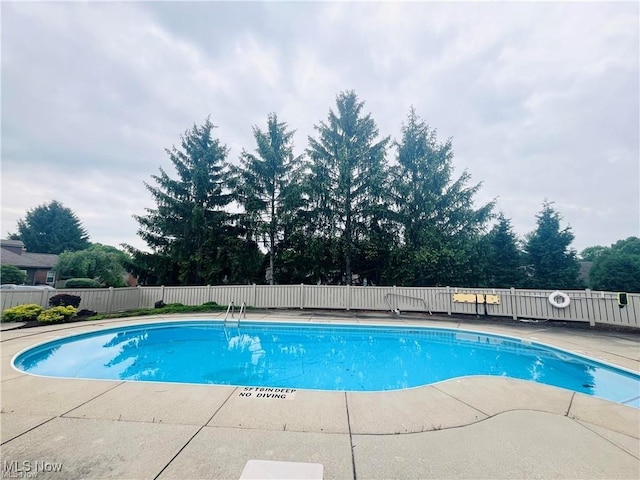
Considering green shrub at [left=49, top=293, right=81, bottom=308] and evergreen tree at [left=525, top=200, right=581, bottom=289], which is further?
evergreen tree at [left=525, top=200, right=581, bottom=289]

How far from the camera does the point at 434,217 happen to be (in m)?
15.5

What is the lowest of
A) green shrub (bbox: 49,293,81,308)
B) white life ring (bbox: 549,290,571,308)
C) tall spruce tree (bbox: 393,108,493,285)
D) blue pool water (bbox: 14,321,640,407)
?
blue pool water (bbox: 14,321,640,407)

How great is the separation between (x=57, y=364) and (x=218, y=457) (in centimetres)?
584

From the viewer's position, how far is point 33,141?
10.1 metres

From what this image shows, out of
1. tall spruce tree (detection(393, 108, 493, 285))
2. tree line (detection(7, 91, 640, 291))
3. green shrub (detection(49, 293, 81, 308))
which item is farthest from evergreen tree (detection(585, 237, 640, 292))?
green shrub (detection(49, 293, 81, 308))

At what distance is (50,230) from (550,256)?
53397 mm

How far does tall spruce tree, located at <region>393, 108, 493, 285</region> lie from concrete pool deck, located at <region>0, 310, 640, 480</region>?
35.4 feet

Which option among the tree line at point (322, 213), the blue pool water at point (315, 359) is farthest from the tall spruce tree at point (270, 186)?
the blue pool water at point (315, 359)

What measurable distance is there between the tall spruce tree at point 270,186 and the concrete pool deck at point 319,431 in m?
11.9

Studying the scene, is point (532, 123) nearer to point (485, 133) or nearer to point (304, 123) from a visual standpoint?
point (485, 133)

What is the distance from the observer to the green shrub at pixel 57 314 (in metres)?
8.73

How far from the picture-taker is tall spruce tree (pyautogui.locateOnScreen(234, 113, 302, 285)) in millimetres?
15453

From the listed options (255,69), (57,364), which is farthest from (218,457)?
(255,69)

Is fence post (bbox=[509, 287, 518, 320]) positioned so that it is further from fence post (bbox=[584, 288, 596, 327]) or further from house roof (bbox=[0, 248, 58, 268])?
house roof (bbox=[0, 248, 58, 268])
